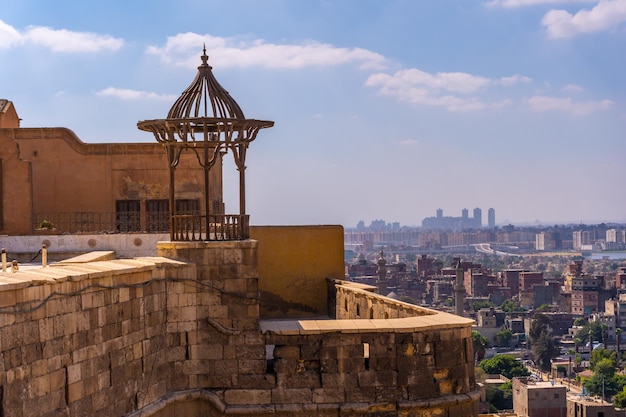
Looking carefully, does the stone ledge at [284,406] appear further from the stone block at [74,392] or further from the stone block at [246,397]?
the stone block at [74,392]

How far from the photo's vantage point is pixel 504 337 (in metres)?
152

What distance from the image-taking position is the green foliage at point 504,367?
10962 cm

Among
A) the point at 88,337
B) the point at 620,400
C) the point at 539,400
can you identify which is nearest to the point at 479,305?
the point at 620,400

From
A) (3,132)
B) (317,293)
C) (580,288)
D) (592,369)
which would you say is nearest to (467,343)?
(317,293)

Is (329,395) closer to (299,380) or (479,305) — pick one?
(299,380)

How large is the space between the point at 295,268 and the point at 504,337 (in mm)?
137478

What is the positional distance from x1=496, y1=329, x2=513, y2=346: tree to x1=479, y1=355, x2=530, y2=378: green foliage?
40.1 metres

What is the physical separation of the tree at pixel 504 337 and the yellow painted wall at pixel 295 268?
5372 inches

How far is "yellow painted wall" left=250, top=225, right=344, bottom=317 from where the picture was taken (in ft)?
61.2

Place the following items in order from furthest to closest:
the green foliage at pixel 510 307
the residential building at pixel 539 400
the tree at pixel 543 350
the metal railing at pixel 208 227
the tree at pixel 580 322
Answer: the green foliage at pixel 510 307 < the tree at pixel 580 322 < the tree at pixel 543 350 < the residential building at pixel 539 400 < the metal railing at pixel 208 227

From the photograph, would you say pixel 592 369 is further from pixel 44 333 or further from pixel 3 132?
pixel 44 333

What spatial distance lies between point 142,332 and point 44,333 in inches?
84.9

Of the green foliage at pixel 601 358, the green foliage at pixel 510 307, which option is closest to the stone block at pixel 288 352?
the green foliage at pixel 601 358

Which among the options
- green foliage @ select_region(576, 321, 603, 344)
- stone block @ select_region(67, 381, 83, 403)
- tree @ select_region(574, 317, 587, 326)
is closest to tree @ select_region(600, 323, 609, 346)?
green foliage @ select_region(576, 321, 603, 344)
